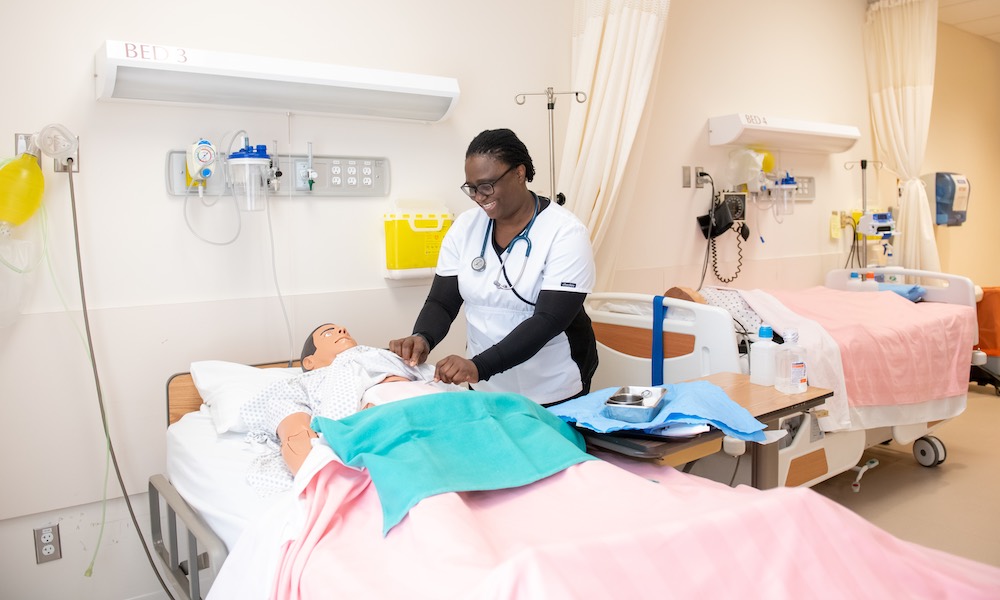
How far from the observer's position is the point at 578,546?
936 millimetres

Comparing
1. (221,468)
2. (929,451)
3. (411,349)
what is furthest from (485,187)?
(929,451)

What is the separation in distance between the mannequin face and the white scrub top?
39cm

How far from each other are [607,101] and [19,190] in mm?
2158

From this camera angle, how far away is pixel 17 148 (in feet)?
6.68

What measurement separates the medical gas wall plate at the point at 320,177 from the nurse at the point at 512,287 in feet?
1.70

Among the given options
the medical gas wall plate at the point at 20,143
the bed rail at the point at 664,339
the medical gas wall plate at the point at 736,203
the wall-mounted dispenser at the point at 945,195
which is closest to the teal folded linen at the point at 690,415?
the bed rail at the point at 664,339

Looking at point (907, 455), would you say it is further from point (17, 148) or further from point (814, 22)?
point (17, 148)

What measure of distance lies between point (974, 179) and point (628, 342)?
4.83m

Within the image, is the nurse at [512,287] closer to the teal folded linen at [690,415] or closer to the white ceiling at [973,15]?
the teal folded linen at [690,415]

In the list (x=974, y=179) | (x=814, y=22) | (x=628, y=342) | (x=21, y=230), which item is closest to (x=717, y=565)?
(x=628, y=342)

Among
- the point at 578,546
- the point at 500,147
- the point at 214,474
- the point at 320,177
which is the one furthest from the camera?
the point at 320,177

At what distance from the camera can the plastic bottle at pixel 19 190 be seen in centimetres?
194

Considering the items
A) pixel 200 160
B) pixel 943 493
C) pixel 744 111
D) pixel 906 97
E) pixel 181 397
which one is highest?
pixel 906 97

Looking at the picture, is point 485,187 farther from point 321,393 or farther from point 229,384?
point 229,384
